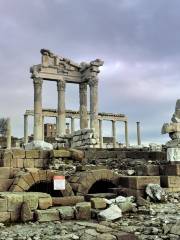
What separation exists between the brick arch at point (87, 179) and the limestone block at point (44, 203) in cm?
243

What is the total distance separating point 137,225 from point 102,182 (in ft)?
15.5

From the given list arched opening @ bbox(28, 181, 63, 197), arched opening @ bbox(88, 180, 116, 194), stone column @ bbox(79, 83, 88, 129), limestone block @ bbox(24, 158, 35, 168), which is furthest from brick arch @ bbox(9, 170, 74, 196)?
stone column @ bbox(79, 83, 88, 129)

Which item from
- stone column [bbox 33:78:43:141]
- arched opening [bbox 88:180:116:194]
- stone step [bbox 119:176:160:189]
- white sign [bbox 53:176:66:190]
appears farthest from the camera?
stone column [bbox 33:78:43:141]

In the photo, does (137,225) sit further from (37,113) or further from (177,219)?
(37,113)

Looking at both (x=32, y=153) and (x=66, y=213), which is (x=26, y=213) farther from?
(x=32, y=153)

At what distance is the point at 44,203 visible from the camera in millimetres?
10297

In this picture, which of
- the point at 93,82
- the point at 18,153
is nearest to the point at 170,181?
the point at 18,153

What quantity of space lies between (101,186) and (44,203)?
420cm

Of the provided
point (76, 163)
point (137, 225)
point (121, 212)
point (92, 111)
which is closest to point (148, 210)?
point (121, 212)

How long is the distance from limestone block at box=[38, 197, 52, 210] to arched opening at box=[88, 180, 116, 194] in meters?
3.36

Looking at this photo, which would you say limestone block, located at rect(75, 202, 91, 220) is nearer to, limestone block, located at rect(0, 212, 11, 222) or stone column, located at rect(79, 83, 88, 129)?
limestone block, located at rect(0, 212, 11, 222)

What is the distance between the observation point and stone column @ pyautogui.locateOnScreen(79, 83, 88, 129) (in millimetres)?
32375

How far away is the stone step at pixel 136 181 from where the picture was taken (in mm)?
13141

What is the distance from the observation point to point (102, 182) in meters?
13.9
